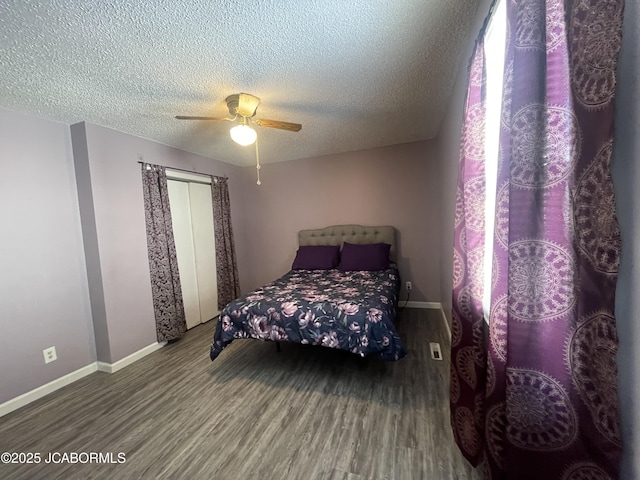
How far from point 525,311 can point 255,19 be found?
171 centimetres

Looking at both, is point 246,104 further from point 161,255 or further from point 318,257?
point 318,257

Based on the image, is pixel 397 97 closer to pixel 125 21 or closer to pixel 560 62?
pixel 560 62

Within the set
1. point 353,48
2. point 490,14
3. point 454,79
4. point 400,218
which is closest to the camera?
point 490,14

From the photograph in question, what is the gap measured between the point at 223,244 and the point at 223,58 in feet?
8.85

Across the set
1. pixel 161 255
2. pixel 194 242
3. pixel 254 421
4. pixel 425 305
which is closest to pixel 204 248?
pixel 194 242

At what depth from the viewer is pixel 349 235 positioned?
3791mm

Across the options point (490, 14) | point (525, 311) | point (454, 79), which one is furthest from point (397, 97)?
point (525, 311)

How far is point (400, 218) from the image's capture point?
3621 millimetres

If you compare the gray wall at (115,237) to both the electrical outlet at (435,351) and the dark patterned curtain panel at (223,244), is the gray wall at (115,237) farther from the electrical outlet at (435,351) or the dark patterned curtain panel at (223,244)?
the electrical outlet at (435,351)

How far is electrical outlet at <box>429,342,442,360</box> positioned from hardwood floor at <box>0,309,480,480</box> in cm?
5

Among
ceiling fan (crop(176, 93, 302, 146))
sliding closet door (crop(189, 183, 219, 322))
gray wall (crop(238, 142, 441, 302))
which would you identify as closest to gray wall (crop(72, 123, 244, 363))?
sliding closet door (crop(189, 183, 219, 322))

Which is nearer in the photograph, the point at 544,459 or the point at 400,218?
the point at 544,459

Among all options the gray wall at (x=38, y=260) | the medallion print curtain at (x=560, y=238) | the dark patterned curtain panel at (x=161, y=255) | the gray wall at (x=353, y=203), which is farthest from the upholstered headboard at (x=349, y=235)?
the medallion print curtain at (x=560, y=238)

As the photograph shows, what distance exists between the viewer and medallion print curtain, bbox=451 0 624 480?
1.84ft
